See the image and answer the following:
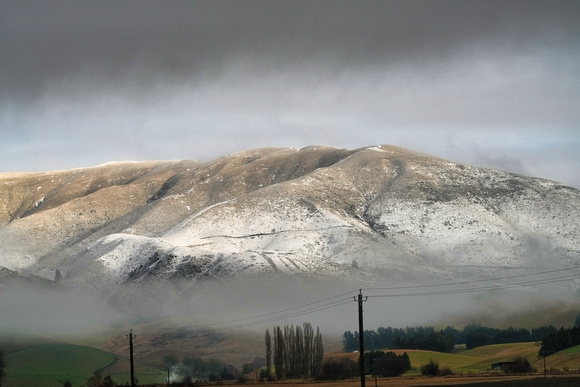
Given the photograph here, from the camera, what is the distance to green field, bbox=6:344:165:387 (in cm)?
13962

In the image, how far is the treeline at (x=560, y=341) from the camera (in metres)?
134

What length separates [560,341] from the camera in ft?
441

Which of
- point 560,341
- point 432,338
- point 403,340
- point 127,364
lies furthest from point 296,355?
point 432,338

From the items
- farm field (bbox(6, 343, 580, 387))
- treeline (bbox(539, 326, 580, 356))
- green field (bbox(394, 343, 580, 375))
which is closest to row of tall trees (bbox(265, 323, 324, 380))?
farm field (bbox(6, 343, 580, 387))

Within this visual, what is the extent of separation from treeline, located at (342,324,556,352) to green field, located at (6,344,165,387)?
162 feet

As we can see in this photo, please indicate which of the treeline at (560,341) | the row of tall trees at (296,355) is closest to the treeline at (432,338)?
the row of tall trees at (296,355)

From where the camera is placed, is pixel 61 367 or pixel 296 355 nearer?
pixel 296 355

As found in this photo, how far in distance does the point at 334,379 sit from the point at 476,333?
78.1m

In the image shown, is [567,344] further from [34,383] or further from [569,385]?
[34,383]

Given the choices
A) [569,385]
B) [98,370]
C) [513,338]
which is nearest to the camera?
[569,385]

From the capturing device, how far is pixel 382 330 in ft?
643

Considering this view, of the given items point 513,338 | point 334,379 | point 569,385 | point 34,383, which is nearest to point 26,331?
point 34,383

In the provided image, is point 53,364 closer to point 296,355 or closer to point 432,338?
point 296,355

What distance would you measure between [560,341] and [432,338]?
42.3 metres
